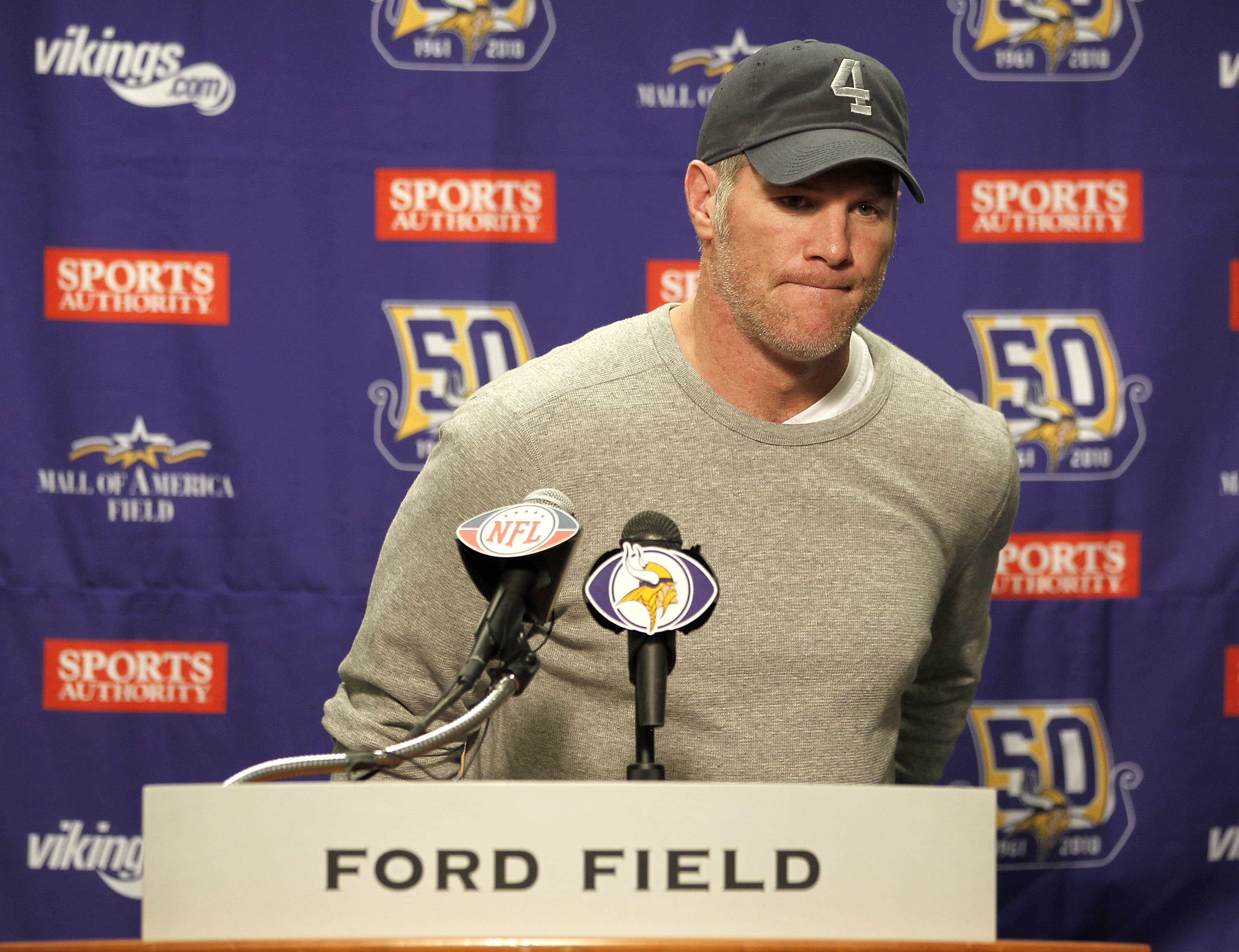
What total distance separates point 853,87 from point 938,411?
440 millimetres

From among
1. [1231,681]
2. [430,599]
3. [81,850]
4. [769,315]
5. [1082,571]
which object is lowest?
[81,850]

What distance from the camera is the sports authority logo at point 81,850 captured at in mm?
2623

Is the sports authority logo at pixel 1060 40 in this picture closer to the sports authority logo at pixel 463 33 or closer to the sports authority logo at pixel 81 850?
the sports authority logo at pixel 463 33

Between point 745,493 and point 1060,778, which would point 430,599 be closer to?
point 745,493

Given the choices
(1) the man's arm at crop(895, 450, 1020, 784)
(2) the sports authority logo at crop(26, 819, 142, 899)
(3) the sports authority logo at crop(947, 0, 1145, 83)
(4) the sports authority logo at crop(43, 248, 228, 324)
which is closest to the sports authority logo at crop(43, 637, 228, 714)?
(2) the sports authority logo at crop(26, 819, 142, 899)

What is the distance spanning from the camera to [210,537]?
8.59 feet

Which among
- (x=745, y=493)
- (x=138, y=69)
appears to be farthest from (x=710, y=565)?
(x=138, y=69)

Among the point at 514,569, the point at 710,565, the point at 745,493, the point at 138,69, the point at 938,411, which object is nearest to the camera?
the point at 514,569

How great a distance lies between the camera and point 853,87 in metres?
1.36

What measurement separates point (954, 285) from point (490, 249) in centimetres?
109

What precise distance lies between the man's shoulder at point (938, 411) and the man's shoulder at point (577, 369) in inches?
13.2

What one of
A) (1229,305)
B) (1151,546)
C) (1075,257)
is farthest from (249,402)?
(1229,305)

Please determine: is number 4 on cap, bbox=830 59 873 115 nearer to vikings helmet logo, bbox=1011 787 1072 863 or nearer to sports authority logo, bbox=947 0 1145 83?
sports authority logo, bbox=947 0 1145 83

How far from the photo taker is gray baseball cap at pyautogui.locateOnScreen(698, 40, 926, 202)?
1310mm
